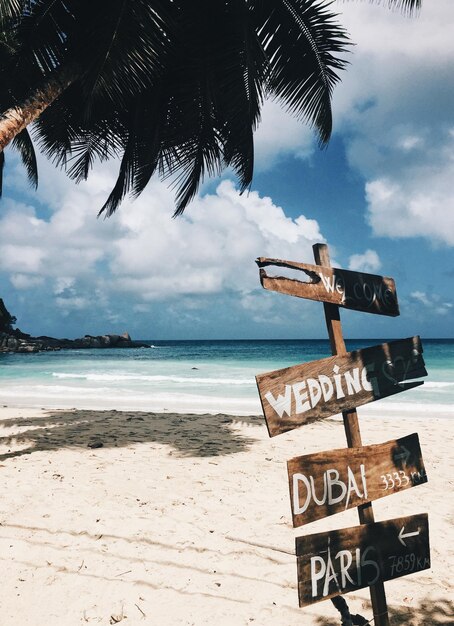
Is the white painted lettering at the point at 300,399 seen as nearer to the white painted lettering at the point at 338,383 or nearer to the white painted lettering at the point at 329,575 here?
the white painted lettering at the point at 338,383

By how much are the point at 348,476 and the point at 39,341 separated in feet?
197

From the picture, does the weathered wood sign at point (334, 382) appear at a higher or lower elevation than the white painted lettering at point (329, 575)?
higher

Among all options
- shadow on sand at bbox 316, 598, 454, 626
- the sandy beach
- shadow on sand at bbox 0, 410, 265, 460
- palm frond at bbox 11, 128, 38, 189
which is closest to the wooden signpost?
shadow on sand at bbox 316, 598, 454, 626

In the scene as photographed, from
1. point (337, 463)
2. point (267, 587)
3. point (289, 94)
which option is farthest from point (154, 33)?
point (267, 587)

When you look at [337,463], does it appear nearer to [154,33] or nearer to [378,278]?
[378,278]

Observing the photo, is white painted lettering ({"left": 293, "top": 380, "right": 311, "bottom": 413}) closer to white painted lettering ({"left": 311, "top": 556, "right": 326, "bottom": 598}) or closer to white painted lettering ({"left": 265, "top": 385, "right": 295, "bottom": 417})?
white painted lettering ({"left": 265, "top": 385, "right": 295, "bottom": 417})

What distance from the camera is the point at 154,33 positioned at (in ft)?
18.0

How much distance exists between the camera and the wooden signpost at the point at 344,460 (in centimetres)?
194

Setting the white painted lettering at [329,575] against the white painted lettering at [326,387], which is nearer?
the white painted lettering at [329,575]

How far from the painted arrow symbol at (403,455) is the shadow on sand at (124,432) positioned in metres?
4.68

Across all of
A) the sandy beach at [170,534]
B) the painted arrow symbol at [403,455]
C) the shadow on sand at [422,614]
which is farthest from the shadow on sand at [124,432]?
the painted arrow symbol at [403,455]

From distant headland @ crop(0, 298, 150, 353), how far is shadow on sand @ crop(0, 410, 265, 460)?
43.8 metres

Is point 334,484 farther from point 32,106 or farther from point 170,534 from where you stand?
point 32,106

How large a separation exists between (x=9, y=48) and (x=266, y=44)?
5280 millimetres
